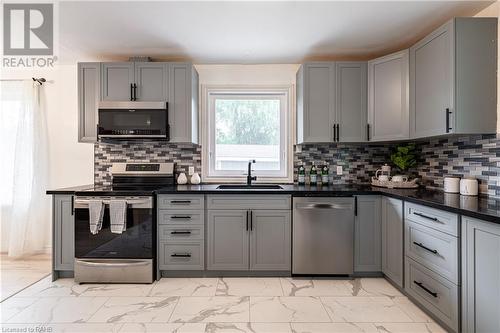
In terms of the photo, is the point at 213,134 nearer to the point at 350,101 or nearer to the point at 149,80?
the point at 149,80

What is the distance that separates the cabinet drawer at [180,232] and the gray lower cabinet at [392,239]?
1847 mm

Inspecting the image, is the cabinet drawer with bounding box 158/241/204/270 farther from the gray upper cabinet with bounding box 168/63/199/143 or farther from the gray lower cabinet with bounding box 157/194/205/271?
the gray upper cabinet with bounding box 168/63/199/143

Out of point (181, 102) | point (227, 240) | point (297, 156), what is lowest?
point (227, 240)

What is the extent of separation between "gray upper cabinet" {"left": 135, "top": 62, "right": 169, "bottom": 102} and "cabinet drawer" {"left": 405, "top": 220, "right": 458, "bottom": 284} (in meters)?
2.79

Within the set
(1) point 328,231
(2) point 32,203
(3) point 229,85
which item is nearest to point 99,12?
(3) point 229,85

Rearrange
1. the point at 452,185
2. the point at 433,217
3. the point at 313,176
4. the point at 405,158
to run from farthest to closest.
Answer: the point at 313,176
the point at 405,158
the point at 452,185
the point at 433,217

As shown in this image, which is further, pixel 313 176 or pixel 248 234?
pixel 313 176

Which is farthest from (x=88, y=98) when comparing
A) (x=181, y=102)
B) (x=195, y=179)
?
(x=195, y=179)

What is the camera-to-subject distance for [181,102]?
2.89m

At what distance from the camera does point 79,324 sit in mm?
1888

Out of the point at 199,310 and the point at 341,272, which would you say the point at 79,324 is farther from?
the point at 341,272

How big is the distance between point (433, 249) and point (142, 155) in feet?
10.3

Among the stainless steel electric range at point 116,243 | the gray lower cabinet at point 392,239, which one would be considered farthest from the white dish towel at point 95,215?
the gray lower cabinet at point 392,239

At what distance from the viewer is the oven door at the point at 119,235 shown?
249 cm
